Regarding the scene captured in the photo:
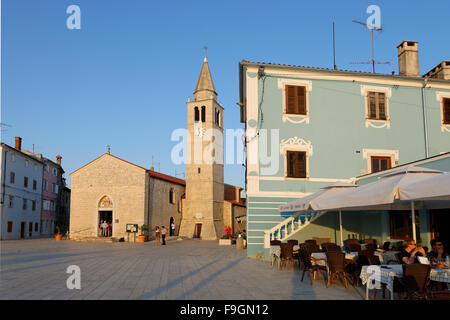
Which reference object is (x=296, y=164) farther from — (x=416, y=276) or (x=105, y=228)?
(x=105, y=228)

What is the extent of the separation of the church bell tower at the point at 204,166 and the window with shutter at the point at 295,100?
25315 mm

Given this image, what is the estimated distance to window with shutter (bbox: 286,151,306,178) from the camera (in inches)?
706

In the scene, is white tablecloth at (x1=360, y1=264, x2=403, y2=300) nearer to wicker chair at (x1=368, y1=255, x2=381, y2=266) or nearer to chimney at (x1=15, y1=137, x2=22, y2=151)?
wicker chair at (x1=368, y1=255, x2=381, y2=266)

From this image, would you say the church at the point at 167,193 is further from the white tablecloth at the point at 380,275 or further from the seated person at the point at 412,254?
the seated person at the point at 412,254

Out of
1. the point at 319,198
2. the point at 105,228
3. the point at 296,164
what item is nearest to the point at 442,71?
the point at 296,164

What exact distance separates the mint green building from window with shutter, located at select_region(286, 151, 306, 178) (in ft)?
0.16

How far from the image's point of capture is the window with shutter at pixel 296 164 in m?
17.9

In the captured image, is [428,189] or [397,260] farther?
[397,260]

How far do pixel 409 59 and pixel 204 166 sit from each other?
27025mm

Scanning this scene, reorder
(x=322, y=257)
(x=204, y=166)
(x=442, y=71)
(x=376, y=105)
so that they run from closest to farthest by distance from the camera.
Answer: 1. (x=322, y=257)
2. (x=376, y=105)
3. (x=442, y=71)
4. (x=204, y=166)

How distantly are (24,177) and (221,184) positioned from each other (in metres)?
21.8

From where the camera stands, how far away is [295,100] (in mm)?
18531
